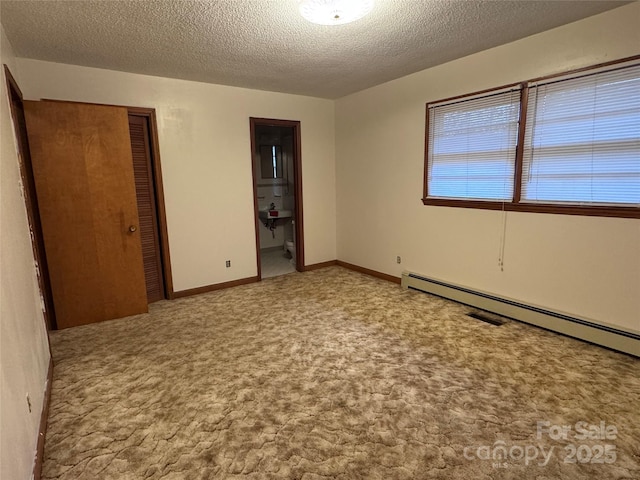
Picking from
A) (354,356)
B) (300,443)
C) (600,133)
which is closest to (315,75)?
(600,133)

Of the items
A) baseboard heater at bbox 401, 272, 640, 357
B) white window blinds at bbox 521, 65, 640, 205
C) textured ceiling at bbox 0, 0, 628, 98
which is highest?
textured ceiling at bbox 0, 0, 628, 98

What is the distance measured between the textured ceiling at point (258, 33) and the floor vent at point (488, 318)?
2.61 meters

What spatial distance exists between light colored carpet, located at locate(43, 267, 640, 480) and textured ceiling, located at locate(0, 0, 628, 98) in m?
2.59

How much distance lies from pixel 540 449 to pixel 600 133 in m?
2.39

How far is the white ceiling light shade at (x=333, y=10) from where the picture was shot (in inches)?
82.7

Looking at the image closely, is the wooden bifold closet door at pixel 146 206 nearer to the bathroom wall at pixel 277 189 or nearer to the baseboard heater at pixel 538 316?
the bathroom wall at pixel 277 189

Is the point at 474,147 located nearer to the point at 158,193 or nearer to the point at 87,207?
the point at 158,193

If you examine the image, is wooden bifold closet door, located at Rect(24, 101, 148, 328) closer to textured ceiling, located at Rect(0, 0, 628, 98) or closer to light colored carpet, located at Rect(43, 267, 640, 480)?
light colored carpet, located at Rect(43, 267, 640, 480)

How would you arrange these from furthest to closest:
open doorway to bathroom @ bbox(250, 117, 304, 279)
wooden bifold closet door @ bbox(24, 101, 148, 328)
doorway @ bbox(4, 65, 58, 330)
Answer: open doorway to bathroom @ bbox(250, 117, 304, 279) → wooden bifold closet door @ bbox(24, 101, 148, 328) → doorway @ bbox(4, 65, 58, 330)

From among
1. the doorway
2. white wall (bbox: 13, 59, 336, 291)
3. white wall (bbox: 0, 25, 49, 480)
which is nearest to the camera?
white wall (bbox: 0, 25, 49, 480)

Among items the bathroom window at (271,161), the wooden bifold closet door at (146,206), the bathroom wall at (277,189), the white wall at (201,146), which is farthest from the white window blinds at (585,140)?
the bathroom window at (271,161)

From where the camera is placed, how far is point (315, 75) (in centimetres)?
→ 392

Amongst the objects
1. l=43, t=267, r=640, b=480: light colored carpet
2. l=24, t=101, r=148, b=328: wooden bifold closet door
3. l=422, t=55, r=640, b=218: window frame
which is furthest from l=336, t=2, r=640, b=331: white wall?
l=24, t=101, r=148, b=328: wooden bifold closet door

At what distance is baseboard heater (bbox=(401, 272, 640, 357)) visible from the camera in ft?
8.75
